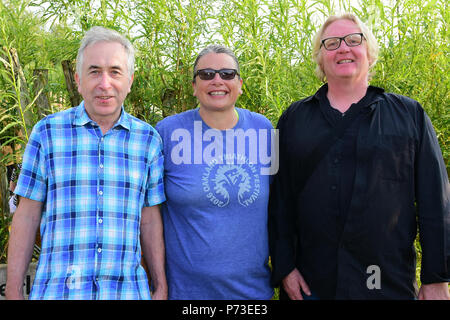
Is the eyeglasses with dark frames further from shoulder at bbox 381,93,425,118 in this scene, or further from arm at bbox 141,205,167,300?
arm at bbox 141,205,167,300

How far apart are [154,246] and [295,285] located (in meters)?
0.72

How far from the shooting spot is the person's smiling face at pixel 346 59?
1.91 m

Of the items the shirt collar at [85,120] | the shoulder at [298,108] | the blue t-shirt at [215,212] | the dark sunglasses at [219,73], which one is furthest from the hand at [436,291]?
the shirt collar at [85,120]

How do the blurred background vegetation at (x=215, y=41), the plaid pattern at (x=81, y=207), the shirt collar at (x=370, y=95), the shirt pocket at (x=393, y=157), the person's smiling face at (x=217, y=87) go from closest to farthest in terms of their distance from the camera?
1. the plaid pattern at (x=81, y=207)
2. the shirt pocket at (x=393, y=157)
3. the shirt collar at (x=370, y=95)
4. the person's smiling face at (x=217, y=87)
5. the blurred background vegetation at (x=215, y=41)

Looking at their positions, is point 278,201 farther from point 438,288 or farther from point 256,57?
point 256,57

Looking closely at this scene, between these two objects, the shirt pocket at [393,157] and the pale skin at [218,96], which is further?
the pale skin at [218,96]

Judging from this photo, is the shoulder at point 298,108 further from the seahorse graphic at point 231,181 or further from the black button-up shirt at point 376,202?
the seahorse graphic at point 231,181

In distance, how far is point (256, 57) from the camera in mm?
2719

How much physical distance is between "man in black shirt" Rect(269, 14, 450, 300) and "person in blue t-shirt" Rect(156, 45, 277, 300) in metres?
0.16

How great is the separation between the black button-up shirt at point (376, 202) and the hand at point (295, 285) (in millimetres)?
44

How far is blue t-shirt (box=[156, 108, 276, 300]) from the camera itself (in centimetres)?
190

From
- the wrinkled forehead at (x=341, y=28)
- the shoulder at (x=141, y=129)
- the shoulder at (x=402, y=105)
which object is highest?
the wrinkled forehead at (x=341, y=28)

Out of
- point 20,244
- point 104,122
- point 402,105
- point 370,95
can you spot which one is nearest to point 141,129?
point 104,122
